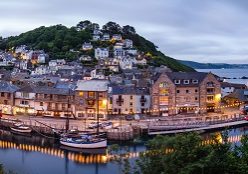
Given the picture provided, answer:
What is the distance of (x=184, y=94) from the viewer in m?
47.6

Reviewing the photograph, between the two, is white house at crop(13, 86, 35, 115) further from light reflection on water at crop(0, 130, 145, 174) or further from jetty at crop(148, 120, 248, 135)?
jetty at crop(148, 120, 248, 135)

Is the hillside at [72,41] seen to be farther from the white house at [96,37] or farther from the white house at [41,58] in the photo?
the white house at [41,58]

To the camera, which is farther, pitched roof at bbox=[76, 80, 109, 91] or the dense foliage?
pitched roof at bbox=[76, 80, 109, 91]

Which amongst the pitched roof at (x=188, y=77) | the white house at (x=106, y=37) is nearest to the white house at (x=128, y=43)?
the white house at (x=106, y=37)

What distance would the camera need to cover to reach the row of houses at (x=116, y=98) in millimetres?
43812

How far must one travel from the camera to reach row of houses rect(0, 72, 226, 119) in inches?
1725

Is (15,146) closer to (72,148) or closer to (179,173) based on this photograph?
(72,148)

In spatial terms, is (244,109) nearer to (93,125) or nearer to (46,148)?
(93,125)

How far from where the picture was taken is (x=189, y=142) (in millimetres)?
11148

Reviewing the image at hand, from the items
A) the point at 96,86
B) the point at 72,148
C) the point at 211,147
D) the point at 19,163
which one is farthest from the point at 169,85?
the point at 211,147

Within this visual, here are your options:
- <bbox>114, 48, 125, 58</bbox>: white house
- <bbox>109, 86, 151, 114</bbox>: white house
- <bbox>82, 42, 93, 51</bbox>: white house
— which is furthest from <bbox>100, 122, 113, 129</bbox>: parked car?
<bbox>82, 42, 93, 51</bbox>: white house

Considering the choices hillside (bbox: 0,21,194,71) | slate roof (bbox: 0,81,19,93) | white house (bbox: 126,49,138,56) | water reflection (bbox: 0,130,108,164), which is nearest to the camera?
water reflection (bbox: 0,130,108,164)

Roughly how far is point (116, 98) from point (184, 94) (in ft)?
24.9

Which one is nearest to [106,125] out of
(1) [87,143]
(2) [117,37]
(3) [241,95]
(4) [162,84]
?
(1) [87,143]
